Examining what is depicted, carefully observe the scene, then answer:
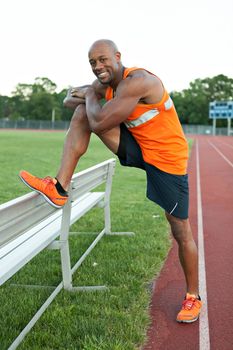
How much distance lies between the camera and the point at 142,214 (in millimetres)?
7250

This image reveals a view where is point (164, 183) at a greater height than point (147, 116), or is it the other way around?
point (147, 116)

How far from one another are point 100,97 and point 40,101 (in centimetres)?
9398

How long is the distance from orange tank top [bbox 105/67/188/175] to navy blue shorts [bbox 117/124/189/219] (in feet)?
0.14

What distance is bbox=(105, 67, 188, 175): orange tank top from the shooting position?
3178 mm

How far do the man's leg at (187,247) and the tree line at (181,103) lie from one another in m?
86.9

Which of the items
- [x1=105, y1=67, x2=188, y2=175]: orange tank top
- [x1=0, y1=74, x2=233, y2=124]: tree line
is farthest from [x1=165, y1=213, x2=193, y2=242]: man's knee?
[x1=0, y1=74, x2=233, y2=124]: tree line

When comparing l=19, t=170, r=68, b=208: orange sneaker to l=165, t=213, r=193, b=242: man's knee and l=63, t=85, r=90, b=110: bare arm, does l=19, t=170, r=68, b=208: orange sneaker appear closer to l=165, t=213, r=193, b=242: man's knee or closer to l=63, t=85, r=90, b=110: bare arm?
l=63, t=85, r=90, b=110: bare arm

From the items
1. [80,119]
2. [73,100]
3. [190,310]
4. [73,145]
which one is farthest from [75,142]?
[190,310]

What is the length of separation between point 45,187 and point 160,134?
0.87m

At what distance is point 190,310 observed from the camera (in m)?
3.42

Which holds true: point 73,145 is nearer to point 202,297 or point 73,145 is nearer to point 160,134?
point 160,134

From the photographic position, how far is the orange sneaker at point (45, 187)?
315cm

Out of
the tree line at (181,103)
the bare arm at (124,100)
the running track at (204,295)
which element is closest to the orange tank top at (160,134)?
the bare arm at (124,100)

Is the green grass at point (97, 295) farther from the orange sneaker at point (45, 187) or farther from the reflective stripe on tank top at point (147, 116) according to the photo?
the reflective stripe on tank top at point (147, 116)
